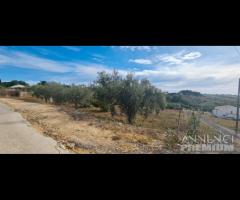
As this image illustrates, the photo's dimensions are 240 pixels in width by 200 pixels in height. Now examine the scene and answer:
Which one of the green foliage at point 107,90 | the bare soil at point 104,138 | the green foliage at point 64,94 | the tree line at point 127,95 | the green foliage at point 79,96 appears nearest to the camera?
the bare soil at point 104,138

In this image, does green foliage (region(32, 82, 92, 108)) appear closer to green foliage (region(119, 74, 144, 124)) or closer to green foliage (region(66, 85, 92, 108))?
green foliage (region(66, 85, 92, 108))

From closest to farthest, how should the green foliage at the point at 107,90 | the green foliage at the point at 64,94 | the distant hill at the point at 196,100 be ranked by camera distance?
the distant hill at the point at 196,100
the green foliage at the point at 107,90
the green foliage at the point at 64,94

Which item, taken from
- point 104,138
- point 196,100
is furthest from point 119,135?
point 196,100

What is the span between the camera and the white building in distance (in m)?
5.23

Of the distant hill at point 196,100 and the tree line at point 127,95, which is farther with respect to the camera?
the tree line at point 127,95

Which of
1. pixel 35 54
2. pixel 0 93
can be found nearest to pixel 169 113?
pixel 35 54

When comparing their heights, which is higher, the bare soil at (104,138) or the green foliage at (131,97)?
the green foliage at (131,97)

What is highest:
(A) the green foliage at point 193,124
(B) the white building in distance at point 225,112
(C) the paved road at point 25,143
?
(B) the white building in distance at point 225,112

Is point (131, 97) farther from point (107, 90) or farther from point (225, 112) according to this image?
point (225, 112)

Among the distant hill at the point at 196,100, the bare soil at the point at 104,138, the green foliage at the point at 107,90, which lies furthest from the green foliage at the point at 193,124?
the green foliage at the point at 107,90

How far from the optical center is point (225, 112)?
5668mm

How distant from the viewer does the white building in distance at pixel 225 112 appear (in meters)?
5.23

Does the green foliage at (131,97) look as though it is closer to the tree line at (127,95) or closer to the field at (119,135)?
the tree line at (127,95)

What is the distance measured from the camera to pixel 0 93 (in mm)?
14133
